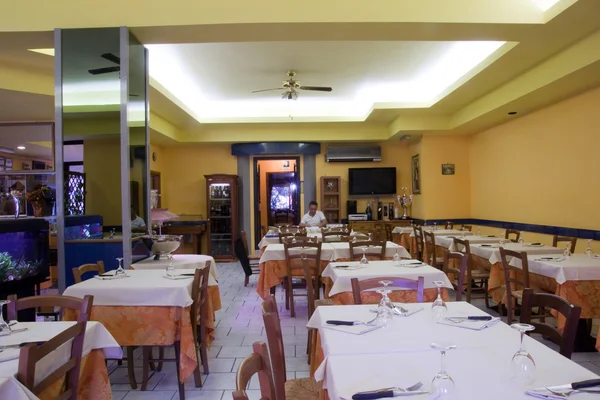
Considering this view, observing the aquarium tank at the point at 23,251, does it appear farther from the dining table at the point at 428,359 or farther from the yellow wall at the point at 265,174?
the yellow wall at the point at 265,174

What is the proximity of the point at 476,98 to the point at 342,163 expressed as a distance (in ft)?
13.2

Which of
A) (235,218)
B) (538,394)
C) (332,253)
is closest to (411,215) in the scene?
(235,218)

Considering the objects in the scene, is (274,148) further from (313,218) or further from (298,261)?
(298,261)

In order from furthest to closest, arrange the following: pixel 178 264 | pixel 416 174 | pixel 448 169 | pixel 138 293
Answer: pixel 416 174, pixel 448 169, pixel 178 264, pixel 138 293

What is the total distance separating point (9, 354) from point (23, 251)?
2746 mm

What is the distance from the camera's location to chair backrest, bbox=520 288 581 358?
6.39ft

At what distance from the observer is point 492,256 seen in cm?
500

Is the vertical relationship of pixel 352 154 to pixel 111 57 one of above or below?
below

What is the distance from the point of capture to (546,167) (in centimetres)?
668

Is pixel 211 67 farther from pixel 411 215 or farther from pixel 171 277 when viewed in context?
pixel 411 215

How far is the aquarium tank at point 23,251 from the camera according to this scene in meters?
3.96

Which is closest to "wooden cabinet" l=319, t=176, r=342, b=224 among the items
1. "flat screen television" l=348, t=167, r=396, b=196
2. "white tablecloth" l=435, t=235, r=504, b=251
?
"flat screen television" l=348, t=167, r=396, b=196
